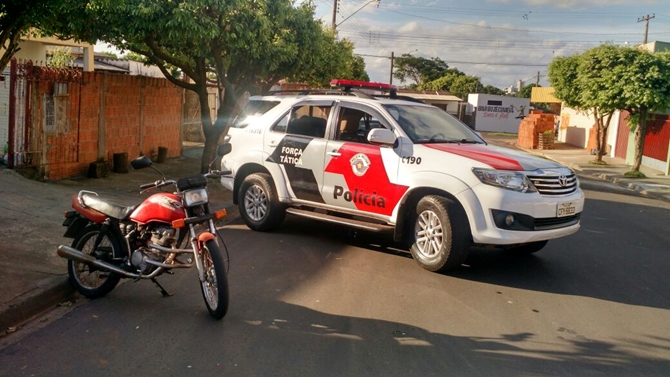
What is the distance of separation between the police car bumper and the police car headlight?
0.17 feet

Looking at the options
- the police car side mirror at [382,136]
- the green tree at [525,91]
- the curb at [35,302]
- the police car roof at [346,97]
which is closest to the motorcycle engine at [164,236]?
→ the curb at [35,302]

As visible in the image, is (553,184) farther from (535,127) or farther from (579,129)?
(579,129)

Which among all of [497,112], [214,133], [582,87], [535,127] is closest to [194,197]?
[214,133]

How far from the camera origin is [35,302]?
580 cm

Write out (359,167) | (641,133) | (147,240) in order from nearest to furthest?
(147,240) < (359,167) < (641,133)

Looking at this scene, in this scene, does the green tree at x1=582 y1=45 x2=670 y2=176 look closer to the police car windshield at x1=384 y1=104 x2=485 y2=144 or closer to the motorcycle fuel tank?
the police car windshield at x1=384 y1=104 x2=485 y2=144

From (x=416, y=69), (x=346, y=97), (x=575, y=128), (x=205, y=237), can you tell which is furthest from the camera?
(x=416, y=69)

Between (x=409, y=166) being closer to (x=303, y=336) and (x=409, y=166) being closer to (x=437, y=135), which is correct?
(x=437, y=135)

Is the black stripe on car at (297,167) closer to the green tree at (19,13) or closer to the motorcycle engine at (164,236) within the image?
the motorcycle engine at (164,236)

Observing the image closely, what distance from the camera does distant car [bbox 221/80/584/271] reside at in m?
7.03

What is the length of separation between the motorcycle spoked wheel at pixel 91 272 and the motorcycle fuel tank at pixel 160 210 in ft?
1.44

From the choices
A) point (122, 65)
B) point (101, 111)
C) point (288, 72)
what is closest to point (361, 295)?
point (101, 111)

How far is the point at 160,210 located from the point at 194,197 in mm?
348

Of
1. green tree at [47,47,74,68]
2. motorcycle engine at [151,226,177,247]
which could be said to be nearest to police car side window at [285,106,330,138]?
motorcycle engine at [151,226,177,247]
